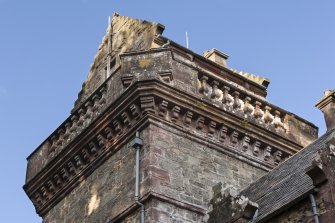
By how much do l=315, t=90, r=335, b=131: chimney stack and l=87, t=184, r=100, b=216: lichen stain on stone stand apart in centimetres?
458

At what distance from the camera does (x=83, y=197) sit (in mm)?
14266

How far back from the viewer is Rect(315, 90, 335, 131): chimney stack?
12.9m

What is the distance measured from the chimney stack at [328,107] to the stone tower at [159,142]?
5.72ft

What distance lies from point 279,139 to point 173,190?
10.9ft

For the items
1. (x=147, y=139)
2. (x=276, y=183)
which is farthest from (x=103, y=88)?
(x=276, y=183)

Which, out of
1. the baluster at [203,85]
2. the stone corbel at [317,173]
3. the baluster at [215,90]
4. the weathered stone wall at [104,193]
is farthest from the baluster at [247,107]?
the stone corbel at [317,173]

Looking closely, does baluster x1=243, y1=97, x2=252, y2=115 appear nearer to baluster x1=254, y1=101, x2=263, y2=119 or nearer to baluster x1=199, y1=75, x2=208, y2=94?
baluster x1=254, y1=101, x2=263, y2=119

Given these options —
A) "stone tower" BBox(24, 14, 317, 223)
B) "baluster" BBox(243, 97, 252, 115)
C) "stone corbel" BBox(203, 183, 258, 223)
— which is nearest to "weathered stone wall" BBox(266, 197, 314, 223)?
"stone corbel" BBox(203, 183, 258, 223)

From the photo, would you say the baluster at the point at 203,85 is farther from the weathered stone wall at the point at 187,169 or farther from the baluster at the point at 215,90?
the weathered stone wall at the point at 187,169

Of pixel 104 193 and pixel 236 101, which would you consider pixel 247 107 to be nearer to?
pixel 236 101

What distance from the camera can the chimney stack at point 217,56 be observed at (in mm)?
17333

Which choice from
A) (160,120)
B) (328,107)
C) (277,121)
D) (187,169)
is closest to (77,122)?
(160,120)

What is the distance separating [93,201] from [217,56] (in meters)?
5.46

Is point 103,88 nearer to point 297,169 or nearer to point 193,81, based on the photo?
point 193,81
